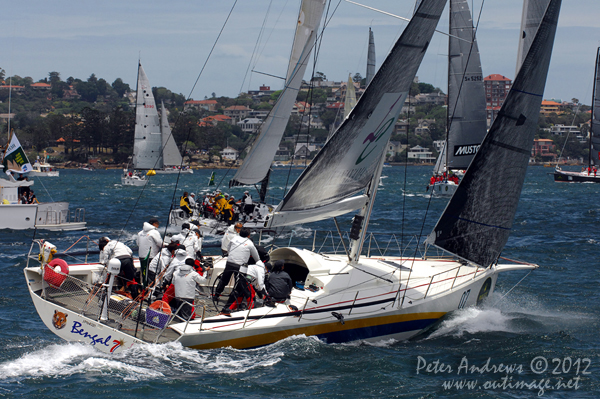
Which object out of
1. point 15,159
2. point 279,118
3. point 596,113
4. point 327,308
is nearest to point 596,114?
point 596,113

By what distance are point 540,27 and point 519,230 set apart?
1873 centimetres

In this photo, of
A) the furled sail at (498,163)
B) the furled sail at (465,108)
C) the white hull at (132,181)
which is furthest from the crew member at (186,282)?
the white hull at (132,181)

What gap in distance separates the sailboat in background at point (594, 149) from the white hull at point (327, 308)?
52.3 metres

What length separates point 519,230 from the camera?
97.5 ft

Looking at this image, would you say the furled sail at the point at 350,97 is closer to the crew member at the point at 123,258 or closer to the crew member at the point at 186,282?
the crew member at the point at 123,258

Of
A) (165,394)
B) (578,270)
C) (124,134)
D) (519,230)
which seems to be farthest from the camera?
(124,134)

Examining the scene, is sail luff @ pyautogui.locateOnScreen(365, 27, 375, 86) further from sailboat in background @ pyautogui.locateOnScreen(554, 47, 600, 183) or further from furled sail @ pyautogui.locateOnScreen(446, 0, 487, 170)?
sailboat in background @ pyautogui.locateOnScreen(554, 47, 600, 183)

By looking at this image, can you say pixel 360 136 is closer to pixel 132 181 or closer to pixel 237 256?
pixel 237 256

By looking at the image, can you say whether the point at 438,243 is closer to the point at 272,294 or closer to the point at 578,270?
the point at 272,294

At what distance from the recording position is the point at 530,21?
13.4 meters

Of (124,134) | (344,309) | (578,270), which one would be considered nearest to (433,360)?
(344,309)

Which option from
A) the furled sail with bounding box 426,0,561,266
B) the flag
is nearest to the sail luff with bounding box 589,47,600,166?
the flag

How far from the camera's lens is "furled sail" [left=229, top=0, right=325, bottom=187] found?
892 inches

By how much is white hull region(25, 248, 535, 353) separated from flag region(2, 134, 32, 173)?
16.7 m
